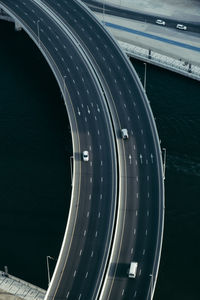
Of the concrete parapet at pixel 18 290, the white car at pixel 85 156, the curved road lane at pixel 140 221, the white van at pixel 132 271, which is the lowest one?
the concrete parapet at pixel 18 290

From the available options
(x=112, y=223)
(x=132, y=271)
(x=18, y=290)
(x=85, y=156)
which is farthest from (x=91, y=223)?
(x=18, y=290)

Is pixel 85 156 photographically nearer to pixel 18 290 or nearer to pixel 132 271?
pixel 132 271

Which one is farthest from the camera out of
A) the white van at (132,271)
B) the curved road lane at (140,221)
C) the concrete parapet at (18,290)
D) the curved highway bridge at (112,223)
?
the concrete parapet at (18,290)

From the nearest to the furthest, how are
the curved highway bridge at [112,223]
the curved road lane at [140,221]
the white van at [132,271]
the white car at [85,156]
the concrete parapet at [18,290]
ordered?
the curved highway bridge at [112,223] < the curved road lane at [140,221] < the white van at [132,271] < the concrete parapet at [18,290] < the white car at [85,156]

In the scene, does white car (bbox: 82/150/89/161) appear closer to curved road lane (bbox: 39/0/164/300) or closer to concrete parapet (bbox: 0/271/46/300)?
curved road lane (bbox: 39/0/164/300)

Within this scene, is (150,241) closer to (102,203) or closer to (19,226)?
(102,203)

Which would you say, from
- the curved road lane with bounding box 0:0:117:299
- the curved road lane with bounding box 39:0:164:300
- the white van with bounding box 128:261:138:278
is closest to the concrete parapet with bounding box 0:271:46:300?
the curved road lane with bounding box 0:0:117:299

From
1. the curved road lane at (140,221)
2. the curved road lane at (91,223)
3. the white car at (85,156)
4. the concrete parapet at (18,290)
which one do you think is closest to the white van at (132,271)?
the curved road lane at (140,221)

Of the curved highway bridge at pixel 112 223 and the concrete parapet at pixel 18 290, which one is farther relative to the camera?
the concrete parapet at pixel 18 290

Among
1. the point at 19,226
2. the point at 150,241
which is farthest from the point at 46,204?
the point at 150,241

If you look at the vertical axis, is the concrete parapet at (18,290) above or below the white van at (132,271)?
below

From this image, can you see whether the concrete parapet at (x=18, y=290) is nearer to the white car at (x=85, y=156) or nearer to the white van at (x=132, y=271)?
the white van at (x=132, y=271)
